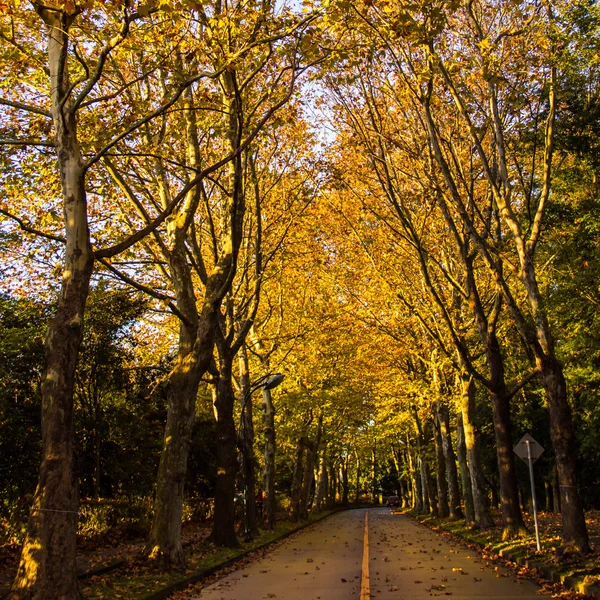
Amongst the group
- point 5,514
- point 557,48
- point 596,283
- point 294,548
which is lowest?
point 294,548

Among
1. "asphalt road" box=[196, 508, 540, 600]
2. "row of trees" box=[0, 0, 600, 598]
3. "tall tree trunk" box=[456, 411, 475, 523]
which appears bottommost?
"asphalt road" box=[196, 508, 540, 600]

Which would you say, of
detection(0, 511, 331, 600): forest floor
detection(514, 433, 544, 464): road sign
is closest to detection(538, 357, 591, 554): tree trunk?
detection(514, 433, 544, 464): road sign

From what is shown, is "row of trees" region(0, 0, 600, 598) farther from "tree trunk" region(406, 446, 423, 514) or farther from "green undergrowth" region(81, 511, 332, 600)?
"tree trunk" region(406, 446, 423, 514)

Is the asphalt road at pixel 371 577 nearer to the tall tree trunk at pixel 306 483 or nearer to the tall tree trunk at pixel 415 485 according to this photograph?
the tall tree trunk at pixel 306 483

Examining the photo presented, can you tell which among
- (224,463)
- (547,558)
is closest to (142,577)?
(224,463)

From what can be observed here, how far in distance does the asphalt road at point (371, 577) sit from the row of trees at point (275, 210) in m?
1.70

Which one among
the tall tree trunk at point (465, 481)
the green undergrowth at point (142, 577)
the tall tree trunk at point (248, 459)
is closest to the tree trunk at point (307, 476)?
the tall tree trunk at point (465, 481)

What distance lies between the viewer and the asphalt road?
9.66m

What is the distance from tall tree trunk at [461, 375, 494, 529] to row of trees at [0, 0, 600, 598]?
0.07 meters

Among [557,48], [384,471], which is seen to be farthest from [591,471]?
[384,471]

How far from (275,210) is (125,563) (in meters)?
11.6

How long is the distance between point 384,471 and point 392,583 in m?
87.9

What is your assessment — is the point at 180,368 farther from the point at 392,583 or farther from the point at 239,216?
the point at 392,583

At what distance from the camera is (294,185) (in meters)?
20.5
